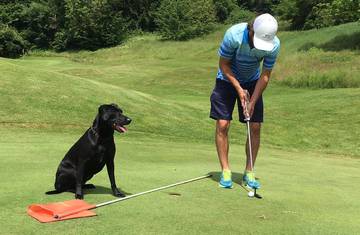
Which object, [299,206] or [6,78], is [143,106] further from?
[299,206]

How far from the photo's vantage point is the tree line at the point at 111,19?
202 feet

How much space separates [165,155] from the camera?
9.39m

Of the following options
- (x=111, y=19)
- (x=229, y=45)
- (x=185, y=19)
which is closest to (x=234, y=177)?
(x=229, y=45)

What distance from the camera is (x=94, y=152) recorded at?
5.02 metres

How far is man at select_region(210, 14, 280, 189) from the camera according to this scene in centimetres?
550

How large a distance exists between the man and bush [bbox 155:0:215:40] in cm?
5705

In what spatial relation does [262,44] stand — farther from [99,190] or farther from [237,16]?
→ [237,16]

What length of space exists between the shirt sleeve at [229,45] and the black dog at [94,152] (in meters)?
1.49

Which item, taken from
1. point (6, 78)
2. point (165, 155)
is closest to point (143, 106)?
point (6, 78)

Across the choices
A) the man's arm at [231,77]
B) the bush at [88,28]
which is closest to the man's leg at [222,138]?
the man's arm at [231,77]

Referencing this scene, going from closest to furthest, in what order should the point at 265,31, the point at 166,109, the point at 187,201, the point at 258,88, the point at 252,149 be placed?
1. the point at 187,201
2. the point at 265,31
3. the point at 258,88
4. the point at 252,149
5. the point at 166,109

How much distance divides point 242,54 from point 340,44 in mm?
34083

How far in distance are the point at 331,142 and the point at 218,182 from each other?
1043 cm

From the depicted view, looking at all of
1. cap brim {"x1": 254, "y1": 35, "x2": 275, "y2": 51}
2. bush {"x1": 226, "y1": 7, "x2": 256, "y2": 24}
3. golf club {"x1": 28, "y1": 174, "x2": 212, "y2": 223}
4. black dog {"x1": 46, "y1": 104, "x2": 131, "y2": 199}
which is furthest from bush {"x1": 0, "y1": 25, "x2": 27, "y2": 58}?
golf club {"x1": 28, "y1": 174, "x2": 212, "y2": 223}
